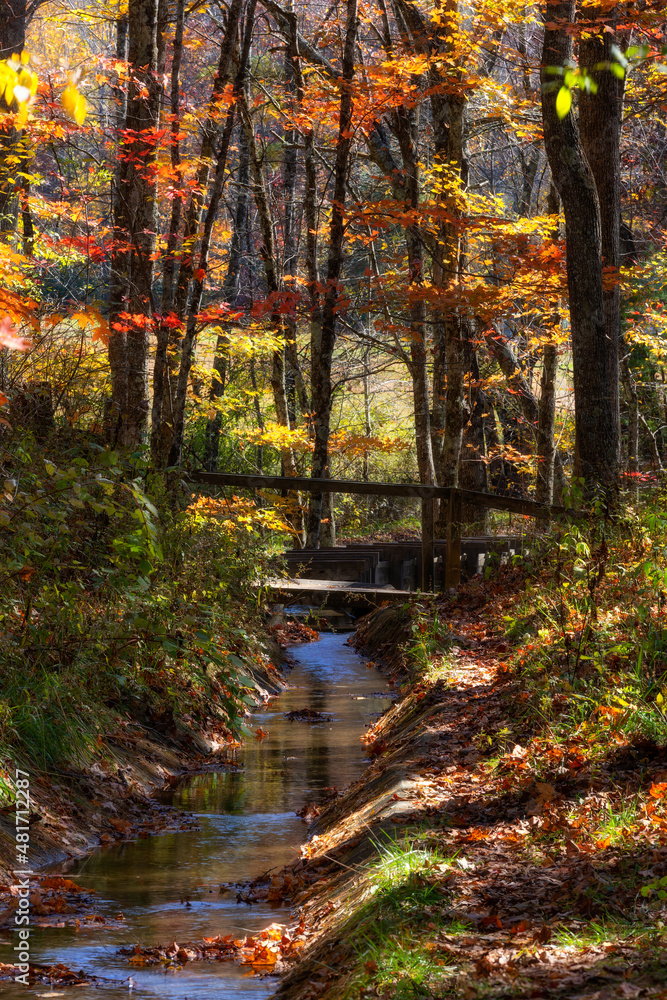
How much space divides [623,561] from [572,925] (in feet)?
13.4

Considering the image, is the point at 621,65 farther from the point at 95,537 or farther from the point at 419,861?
the point at 95,537

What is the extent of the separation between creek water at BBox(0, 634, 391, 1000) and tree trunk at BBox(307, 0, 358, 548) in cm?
715

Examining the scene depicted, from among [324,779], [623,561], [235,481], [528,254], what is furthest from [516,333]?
[324,779]

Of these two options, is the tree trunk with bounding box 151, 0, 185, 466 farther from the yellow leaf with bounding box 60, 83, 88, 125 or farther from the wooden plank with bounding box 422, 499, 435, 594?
the yellow leaf with bounding box 60, 83, 88, 125

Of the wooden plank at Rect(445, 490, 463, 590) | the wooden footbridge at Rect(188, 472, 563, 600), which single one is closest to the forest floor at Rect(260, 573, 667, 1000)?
the wooden footbridge at Rect(188, 472, 563, 600)

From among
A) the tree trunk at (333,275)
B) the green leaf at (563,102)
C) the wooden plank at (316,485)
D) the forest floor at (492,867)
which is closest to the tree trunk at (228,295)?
the tree trunk at (333,275)

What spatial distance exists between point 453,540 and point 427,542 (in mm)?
361

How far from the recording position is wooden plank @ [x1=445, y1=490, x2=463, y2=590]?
10.6 m

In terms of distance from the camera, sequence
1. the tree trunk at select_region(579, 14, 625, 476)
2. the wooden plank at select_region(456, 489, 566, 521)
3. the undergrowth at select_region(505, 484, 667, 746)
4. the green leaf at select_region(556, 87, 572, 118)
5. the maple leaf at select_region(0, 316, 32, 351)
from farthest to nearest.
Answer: the tree trunk at select_region(579, 14, 625, 476)
the wooden plank at select_region(456, 489, 566, 521)
the undergrowth at select_region(505, 484, 667, 746)
the maple leaf at select_region(0, 316, 32, 351)
the green leaf at select_region(556, 87, 572, 118)

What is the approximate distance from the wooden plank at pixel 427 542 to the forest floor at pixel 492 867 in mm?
5210

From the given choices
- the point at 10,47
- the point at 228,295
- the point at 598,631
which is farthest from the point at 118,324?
the point at 228,295

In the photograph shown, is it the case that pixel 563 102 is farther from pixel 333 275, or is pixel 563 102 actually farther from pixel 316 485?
pixel 333 275

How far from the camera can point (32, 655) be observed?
566 cm

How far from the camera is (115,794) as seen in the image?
560 centimetres
